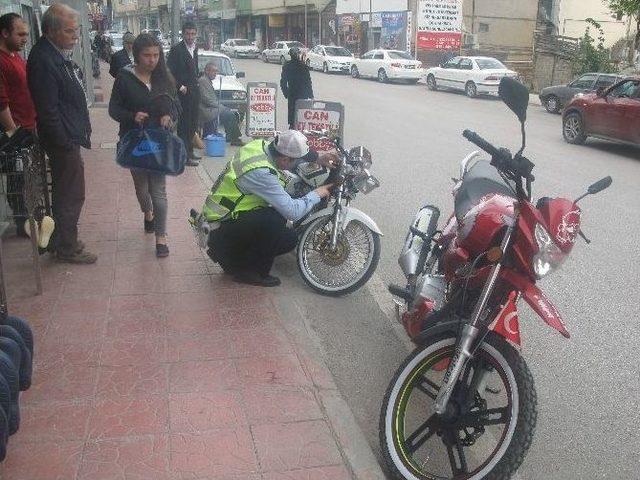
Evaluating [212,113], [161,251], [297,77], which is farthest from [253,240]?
[297,77]

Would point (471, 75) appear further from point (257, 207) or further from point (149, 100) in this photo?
point (257, 207)

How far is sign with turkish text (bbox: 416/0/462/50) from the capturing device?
34281 mm

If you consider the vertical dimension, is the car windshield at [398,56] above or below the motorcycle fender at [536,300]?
above

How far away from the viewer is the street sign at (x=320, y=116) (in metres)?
9.02

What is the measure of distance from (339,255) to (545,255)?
2.67m

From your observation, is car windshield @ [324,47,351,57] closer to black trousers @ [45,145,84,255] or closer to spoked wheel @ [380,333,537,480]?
black trousers @ [45,145,84,255]

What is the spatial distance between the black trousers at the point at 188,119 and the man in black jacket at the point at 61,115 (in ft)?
15.6

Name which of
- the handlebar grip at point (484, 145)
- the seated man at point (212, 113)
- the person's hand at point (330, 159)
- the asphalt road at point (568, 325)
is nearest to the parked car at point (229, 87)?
the seated man at point (212, 113)

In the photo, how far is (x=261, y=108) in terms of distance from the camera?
11984 mm

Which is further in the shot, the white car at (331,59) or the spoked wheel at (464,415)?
the white car at (331,59)

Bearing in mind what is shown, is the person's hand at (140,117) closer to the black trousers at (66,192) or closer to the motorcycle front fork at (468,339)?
the black trousers at (66,192)

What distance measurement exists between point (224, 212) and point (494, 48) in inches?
1372

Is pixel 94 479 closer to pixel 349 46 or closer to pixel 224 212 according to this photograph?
pixel 224 212

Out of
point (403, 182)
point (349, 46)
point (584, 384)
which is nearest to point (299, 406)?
point (584, 384)
